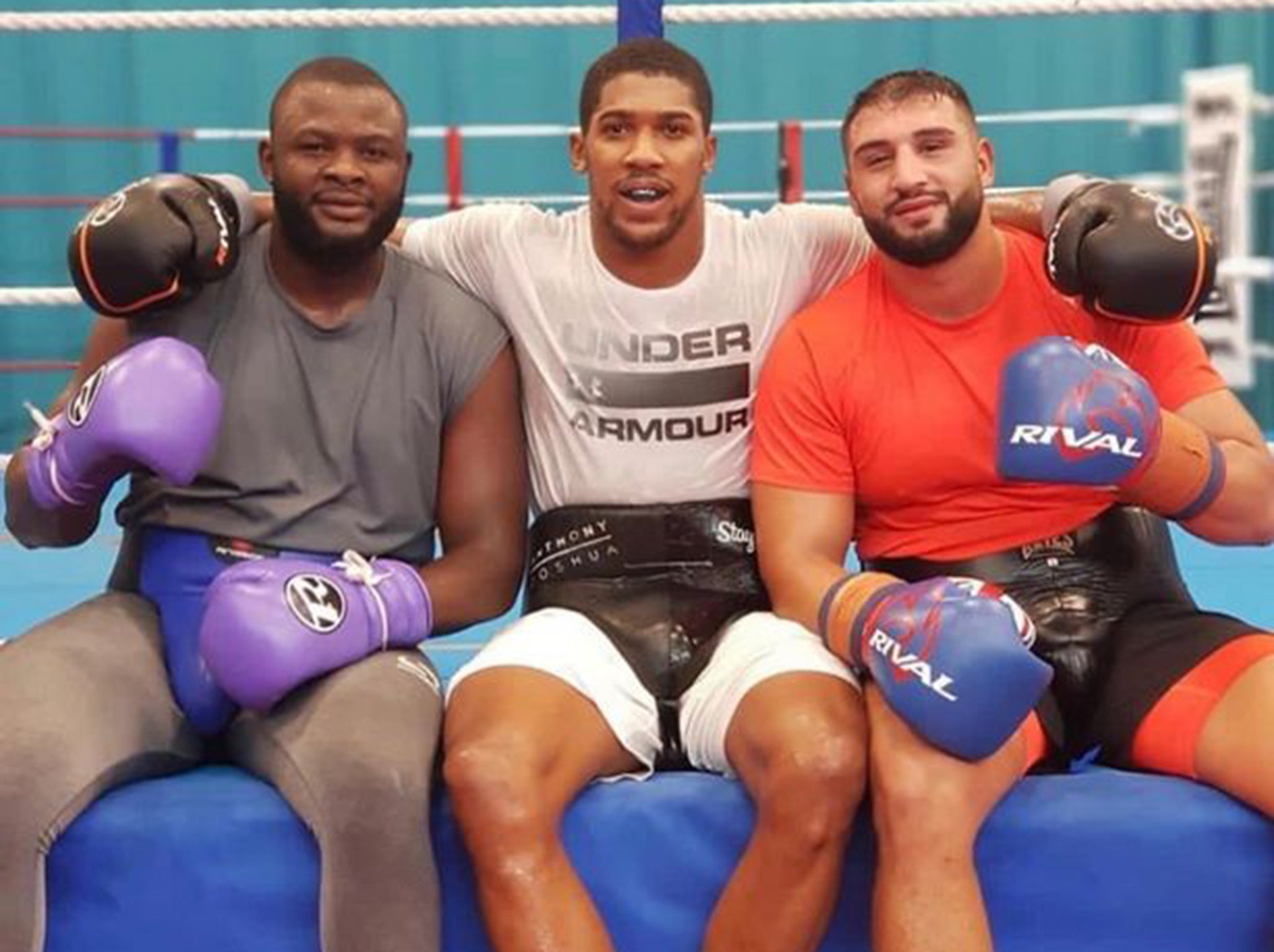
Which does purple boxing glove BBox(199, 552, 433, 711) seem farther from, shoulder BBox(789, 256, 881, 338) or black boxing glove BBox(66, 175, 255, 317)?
shoulder BBox(789, 256, 881, 338)

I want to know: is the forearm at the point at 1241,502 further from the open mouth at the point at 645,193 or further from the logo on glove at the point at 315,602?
the logo on glove at the point at 315,602

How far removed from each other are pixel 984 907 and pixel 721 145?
5897 mm

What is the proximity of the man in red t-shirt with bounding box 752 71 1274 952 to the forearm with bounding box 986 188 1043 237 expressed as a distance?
0.11 ft

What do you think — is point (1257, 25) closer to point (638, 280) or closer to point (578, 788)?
point (638, 280)

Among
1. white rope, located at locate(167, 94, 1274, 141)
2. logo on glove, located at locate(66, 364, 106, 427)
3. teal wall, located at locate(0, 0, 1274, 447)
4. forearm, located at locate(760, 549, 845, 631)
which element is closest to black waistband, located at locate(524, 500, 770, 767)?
forearm, located at locate(760, 549, 845, 631)

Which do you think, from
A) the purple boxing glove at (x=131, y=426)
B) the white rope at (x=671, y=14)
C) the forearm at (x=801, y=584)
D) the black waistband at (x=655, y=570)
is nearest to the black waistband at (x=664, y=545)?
the black waistband at (x=655, y=570)

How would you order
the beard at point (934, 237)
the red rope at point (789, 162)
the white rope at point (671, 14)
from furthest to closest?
the red rope at point (789, 162), the white rope at point (671, 14), the beard at point (934, 237)

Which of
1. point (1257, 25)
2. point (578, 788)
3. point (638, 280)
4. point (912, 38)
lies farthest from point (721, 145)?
point (578, 788)

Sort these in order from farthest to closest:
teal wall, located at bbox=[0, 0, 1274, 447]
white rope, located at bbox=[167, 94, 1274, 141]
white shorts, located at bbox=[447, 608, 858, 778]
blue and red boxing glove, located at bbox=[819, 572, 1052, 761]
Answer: teal wall, located at bbox=[0, 0, 1274, 447] → white rope, located at bbox=[167, 94, 1274, 141] → white shorts, located at bbox=[447, 608, 858, 778] → blue and red boxing glove, located at bbox=[819, 572, 1052, 761]

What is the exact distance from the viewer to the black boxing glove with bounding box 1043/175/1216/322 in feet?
5.39

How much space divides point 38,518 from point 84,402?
188 millimetres

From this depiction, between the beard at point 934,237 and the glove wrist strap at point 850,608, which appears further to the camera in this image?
the beard at point 934,237

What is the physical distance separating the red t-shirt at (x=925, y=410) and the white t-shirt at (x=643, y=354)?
0.07 meters

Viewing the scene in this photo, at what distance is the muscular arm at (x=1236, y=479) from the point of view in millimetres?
1691
